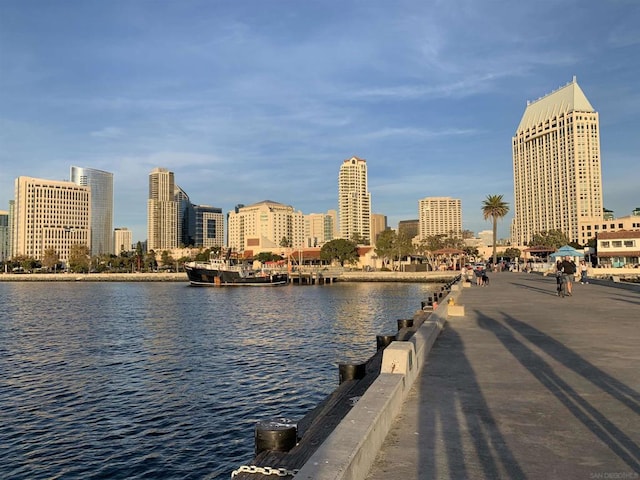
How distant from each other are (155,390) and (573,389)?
1410cm

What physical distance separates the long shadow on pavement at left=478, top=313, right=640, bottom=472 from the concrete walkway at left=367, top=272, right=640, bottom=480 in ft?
0.04

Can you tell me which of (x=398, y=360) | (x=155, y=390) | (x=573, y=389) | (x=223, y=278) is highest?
(x=398, y=360)

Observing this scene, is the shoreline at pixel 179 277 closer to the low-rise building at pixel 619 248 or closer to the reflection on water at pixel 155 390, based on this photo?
the low-rise building at pixel 619 248

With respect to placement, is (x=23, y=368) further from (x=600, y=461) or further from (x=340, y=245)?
(x=340, y=245)

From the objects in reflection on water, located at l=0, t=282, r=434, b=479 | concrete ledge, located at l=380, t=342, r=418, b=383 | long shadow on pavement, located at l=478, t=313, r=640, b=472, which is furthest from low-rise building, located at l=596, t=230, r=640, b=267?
concrete ledge, located at l=380, t=342, r=418, b=383

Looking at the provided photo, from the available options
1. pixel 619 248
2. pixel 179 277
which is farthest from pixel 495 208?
pixel 179 277

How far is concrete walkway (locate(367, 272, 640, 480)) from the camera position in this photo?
5219 mm

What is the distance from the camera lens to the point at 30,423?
14.3m

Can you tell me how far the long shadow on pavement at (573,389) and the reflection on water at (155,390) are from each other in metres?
6.51

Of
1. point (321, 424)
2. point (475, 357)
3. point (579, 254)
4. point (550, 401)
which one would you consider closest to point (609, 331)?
point (475, 357)

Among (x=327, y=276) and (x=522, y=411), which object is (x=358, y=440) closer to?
(x=522, y=411)

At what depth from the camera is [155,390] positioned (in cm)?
1770

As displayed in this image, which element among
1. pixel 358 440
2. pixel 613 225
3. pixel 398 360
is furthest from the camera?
pixel 613 225

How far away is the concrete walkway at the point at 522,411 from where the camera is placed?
5.22 meters
